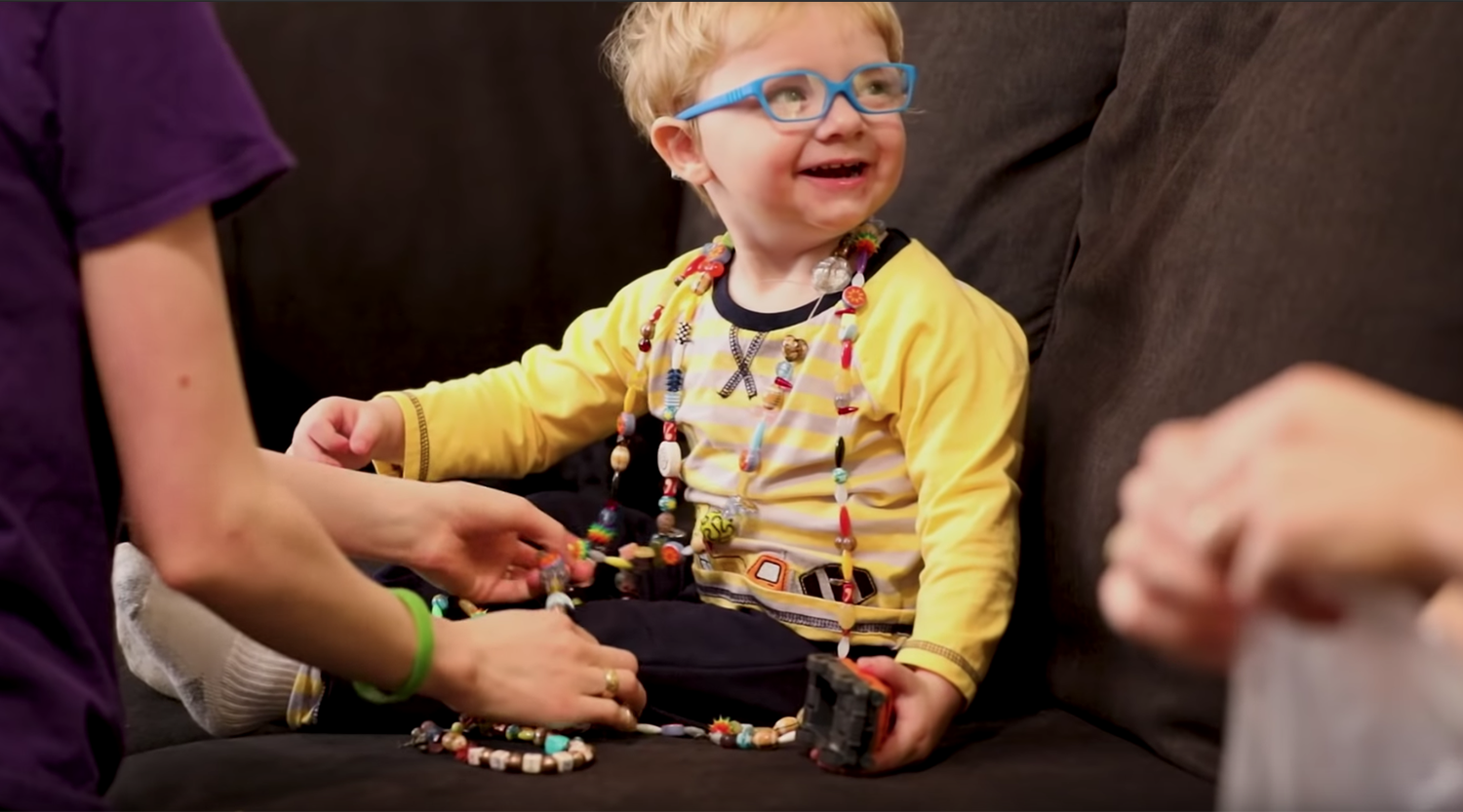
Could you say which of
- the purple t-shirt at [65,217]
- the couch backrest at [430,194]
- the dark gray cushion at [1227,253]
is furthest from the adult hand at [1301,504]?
the couch backrest at [430,194]

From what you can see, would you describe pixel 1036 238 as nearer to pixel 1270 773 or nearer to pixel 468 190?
pixel 468 190

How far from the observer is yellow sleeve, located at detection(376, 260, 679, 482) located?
1.33 m

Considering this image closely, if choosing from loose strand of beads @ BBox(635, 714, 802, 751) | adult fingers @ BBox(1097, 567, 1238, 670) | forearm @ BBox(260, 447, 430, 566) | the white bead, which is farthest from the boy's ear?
adult fingers @ BBox(1097, 567, 1238, 670)

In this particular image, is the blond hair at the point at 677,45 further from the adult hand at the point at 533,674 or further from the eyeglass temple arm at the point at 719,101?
the adult hand at the point at 533,674

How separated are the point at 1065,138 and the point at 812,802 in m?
0.73

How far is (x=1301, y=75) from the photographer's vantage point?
1.01m

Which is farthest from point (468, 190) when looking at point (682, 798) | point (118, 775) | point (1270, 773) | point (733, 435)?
point (1270, 773)

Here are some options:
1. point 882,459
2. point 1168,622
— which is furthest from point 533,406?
point 1168,622

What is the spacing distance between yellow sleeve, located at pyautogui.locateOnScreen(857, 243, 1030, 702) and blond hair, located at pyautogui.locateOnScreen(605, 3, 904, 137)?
207 mm

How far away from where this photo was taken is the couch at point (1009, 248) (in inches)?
36.3

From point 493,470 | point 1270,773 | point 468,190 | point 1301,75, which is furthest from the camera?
point 468,190

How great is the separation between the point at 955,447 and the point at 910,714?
219 millimetres

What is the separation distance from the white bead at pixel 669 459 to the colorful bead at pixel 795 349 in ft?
0.43

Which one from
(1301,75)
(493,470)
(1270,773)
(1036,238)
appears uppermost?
(1301,75)
